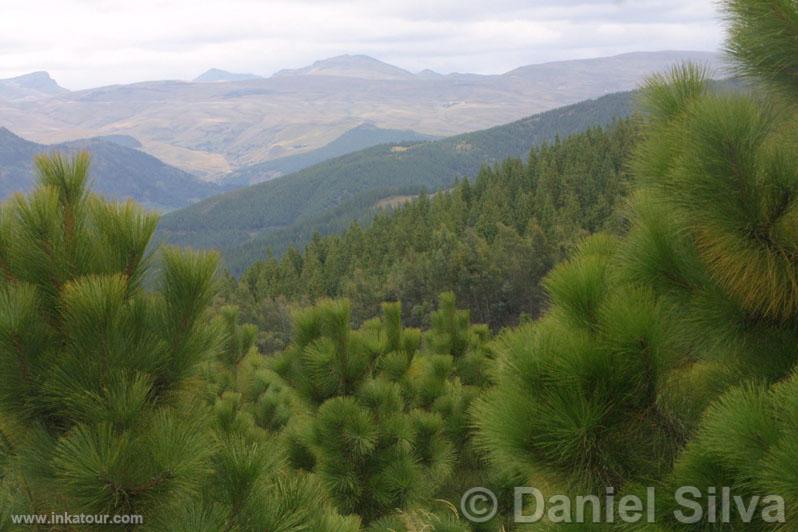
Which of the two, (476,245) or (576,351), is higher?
(576,351)

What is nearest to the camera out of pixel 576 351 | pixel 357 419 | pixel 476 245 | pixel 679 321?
pixel 576 351

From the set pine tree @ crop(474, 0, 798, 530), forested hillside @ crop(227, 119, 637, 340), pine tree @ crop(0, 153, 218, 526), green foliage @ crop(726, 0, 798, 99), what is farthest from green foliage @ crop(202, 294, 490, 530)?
forested hillside @ crop(227, 119, 637, 340)

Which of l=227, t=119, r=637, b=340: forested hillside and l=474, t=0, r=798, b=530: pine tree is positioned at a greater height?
l=474, t=0, r=798, b=530: pine tree

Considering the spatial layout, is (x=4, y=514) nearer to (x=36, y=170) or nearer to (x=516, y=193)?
(x=36, y=170)

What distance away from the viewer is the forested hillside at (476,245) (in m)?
58.2

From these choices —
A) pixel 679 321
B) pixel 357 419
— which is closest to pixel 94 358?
pixel 679 321

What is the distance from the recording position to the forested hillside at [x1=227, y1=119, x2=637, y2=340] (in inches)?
2292

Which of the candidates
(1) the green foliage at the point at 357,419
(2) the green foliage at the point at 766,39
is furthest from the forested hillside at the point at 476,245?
(2) the green foliage at the point at 766,39

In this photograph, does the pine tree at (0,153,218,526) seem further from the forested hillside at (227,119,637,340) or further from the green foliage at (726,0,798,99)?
the forested hillside at (227,119,637,340)

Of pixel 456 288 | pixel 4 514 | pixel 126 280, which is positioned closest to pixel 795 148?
pixel 126 280

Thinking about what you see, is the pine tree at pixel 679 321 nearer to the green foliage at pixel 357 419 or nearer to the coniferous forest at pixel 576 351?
the coniferous forest at pixel 576 351

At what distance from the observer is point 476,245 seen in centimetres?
6031

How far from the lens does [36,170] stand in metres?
3.37

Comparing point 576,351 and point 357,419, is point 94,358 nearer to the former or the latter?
point 576,351
